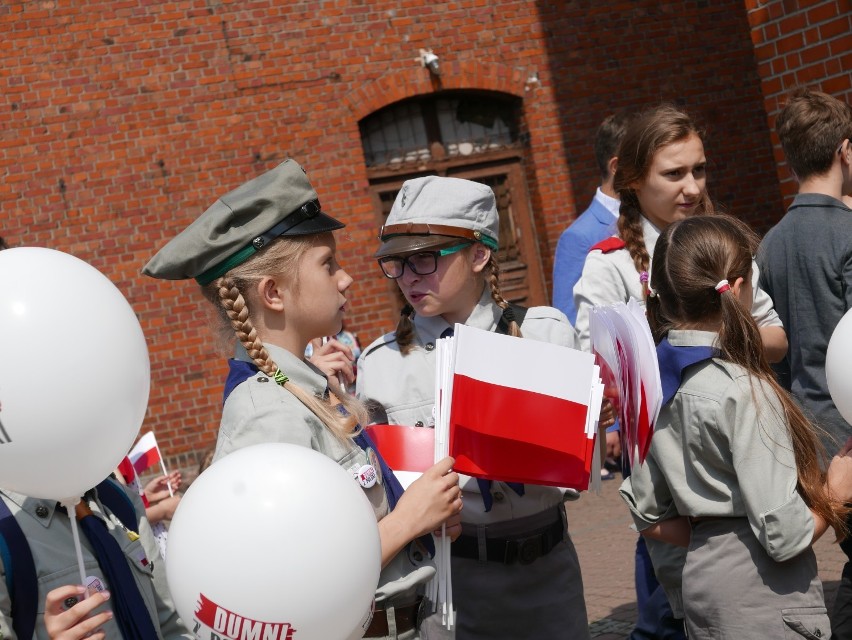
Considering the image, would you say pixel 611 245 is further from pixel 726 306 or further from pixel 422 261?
pixel 726 306

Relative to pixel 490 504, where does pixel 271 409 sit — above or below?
above

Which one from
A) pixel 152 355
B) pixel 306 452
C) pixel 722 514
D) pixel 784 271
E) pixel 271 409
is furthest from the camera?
→ pixel 152 355

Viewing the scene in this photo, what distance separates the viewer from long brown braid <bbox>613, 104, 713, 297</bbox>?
3900mm

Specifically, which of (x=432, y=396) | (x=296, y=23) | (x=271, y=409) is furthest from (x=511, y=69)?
(x=271, y=409)

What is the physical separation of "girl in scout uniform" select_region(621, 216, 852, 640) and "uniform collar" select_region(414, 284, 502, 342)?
55cm

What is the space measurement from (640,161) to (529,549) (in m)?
1.61

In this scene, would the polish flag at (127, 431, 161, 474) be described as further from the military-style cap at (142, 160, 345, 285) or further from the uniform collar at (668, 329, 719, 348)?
the uniform collar at (668, 329, 719, 348)

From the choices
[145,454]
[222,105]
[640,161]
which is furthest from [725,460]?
[222,105]

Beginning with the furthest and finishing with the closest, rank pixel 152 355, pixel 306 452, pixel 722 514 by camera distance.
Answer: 1. pixel 152 355
2. pixel 722 514
3. pixel 306 452

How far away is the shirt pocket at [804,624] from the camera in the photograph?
259 centimetres

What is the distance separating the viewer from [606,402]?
2.93 m

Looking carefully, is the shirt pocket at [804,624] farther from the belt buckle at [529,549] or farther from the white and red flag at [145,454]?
the white and red flag at [145,454]

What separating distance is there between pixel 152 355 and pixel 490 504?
7.54 meters

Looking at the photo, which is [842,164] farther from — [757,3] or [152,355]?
[152,355]
